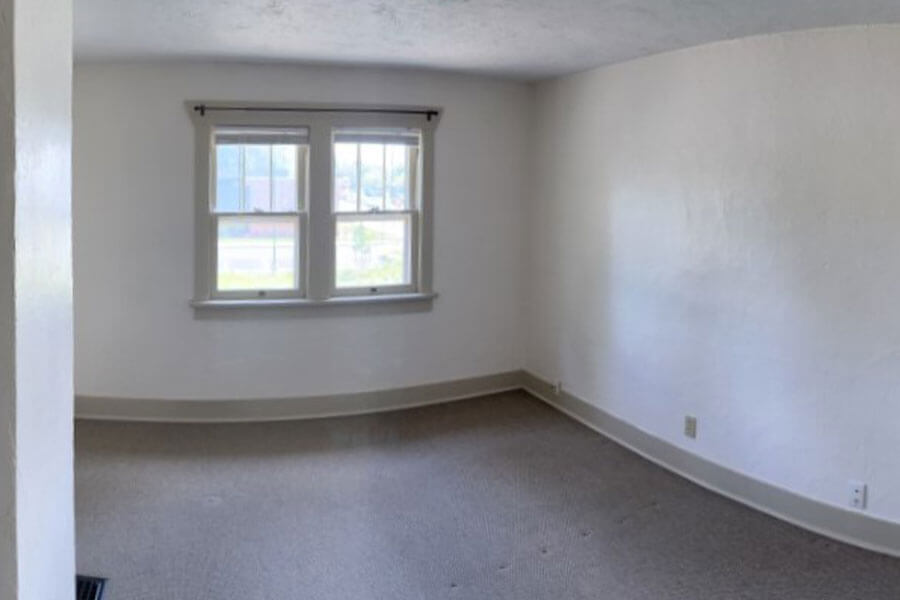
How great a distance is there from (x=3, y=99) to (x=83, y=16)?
7.50 feet

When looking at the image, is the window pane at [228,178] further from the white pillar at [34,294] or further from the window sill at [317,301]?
the white pillar at [34,294]

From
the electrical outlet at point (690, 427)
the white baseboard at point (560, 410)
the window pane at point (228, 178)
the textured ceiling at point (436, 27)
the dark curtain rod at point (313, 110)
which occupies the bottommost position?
the white baseboard at point (560, 410)

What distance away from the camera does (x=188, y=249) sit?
15.1 feet

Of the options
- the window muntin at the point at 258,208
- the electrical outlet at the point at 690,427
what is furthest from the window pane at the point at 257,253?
the electrical outlet at the point at 690,427

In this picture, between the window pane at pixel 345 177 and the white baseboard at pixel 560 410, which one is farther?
the window pane at pixel 345 177

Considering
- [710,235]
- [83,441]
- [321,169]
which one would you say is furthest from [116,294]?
[710,235]

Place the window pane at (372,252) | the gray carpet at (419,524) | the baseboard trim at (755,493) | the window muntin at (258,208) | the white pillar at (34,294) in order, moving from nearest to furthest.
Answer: the white pillar at (34,294), the gray carpet at (419,524), the baseboard trim at (755,493), the window muntin at (258,208), the window pane at (372,252)

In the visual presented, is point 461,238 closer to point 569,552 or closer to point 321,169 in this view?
point 321,169

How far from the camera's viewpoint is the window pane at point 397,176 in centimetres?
494

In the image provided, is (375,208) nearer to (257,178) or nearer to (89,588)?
(257,178)

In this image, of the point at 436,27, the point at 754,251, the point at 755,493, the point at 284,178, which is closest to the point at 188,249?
the point at 284,178

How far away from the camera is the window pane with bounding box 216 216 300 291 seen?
4.68 metres

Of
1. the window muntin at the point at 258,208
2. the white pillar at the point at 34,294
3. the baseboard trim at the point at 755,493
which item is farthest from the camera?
the window muntin at the point at 258,208

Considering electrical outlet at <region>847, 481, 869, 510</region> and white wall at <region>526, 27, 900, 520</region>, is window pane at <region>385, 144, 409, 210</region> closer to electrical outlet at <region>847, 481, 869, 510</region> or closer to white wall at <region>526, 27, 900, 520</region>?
white wall at <region>526, 27, 900, 520</region>
